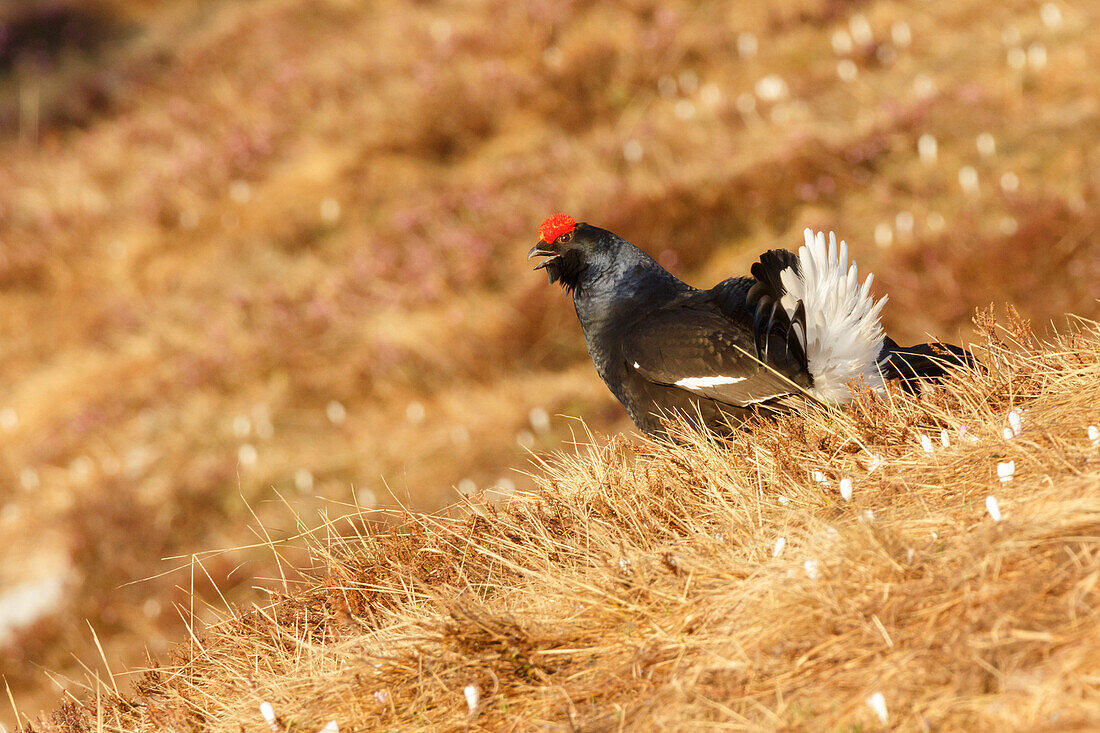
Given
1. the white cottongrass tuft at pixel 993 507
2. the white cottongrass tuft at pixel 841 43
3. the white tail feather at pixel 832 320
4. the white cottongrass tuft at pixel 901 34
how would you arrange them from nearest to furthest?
the white cottongrass tuft at pixel 993 507 → the white tail feather at pixel 832 320 → the white cottongrass tuft at pixel 901 34 → the white cottongrass tuft at pixel 841 43

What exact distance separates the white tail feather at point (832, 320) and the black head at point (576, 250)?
1209mm

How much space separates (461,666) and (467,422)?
21.8ft

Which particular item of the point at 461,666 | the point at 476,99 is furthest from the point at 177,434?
the point at 461,666

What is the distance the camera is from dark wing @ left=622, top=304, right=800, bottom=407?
4375mm

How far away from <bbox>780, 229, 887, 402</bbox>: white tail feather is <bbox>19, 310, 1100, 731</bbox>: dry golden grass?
30.4 inches

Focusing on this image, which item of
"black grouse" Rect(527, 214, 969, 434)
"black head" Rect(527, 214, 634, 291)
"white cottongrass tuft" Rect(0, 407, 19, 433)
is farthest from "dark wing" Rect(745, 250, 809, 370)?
"white cottongrass tuft" Rect(0, 407, 19, 433)

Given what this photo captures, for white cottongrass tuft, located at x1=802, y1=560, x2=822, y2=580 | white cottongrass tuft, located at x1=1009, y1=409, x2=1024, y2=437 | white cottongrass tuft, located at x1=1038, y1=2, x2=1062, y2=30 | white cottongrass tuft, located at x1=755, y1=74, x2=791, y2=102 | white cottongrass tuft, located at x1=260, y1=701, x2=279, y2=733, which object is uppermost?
white cottongrass tuft, located at x1=1038, y1=2, x2=1062, y2=30

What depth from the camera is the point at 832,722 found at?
1955mm

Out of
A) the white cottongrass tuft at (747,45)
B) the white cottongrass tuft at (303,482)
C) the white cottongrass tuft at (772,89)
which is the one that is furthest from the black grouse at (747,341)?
the white cottongrass tuft at (747,45)

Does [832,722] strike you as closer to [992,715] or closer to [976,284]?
[992,715]

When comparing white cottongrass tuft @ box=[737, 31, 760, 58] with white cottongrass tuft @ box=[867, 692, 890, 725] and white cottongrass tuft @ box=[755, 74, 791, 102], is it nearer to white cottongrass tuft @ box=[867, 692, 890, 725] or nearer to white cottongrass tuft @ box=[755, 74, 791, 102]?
white cottongrass tuft @ box=[755, 74, 791, 102]

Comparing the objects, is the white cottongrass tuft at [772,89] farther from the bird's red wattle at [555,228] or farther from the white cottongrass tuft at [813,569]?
the white cottongrass tuft at [813,569]

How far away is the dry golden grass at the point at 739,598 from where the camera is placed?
6.51 ft

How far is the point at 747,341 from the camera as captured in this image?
14.6 feet
